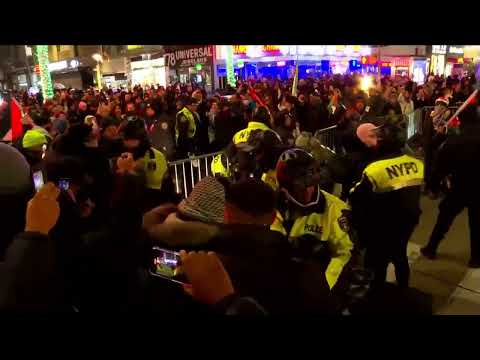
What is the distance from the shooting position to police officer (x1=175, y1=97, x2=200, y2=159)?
9766 mm

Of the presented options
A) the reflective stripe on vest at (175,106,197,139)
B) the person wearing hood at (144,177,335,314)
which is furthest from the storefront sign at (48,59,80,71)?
the person wearing hood at (144,177,335,314)

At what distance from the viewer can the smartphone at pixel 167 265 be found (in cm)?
178

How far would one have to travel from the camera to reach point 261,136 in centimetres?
472

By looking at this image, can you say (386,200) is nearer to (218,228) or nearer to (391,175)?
(391,175)

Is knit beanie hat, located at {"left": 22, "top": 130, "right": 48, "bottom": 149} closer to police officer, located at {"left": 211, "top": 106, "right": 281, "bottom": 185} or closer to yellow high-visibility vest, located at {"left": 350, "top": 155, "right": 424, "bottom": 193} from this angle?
police officer, located at {"left": 211, "top": 106, "right": 281, "bottom": 185}

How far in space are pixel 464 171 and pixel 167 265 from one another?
13.5 feet

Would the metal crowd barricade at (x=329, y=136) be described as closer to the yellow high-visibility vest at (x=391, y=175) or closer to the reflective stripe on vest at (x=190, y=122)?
the reflective stripe on vest at (x=190, y=122)

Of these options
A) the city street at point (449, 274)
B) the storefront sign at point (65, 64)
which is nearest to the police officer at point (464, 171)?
the city street at point (449, 274)

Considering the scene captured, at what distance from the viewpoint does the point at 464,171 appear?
4.84m

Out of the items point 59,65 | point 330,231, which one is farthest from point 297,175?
point 59,65

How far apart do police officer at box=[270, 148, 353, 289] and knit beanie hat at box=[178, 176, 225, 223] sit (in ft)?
2.23

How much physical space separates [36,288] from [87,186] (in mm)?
2127

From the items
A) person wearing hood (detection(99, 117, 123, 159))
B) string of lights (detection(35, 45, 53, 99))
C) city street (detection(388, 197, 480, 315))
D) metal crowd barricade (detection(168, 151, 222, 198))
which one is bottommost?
city street (detection(388, 197, 480, 315))

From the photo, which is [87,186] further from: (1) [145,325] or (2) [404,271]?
(2) [404,271]
